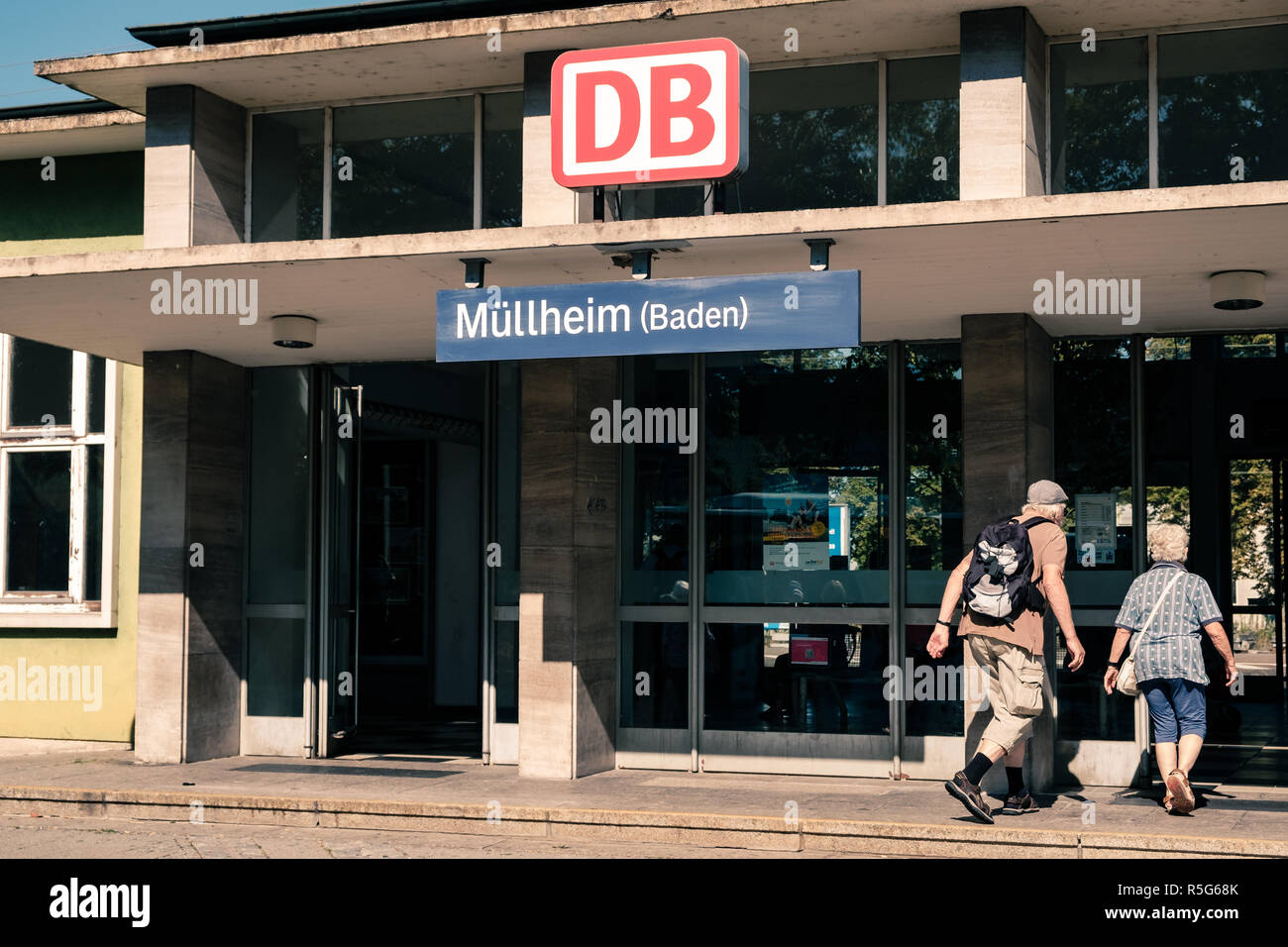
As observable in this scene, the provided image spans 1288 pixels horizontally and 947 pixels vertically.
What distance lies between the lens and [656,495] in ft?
38.1

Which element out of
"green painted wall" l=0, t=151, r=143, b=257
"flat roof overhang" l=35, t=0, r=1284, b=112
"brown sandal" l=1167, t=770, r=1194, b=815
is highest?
"flat roof overhang" l=35, t=0, r=1284, b=112

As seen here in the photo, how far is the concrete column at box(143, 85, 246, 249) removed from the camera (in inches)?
448

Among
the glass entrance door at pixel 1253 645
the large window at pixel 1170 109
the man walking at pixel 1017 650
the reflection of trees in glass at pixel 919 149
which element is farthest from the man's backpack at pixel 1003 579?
the large window at pixel 1170 109

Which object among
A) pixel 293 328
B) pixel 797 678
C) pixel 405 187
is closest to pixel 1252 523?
pixel 797 678

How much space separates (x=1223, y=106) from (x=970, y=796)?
4.67 metres

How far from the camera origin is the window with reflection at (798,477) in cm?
1118

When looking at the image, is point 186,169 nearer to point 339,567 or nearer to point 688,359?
point 339,567

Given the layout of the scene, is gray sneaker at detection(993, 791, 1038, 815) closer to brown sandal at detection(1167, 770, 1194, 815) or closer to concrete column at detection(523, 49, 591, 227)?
brown sandal at detection(1167, 770, 1194, 815)

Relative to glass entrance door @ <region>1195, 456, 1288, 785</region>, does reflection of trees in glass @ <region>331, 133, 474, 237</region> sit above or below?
above

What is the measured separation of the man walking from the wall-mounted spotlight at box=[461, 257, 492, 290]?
3.45 meters

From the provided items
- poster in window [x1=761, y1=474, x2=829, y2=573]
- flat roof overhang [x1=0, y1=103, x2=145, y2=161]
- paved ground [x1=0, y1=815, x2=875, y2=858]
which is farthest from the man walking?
flat roof overhang [x1=0, y1=103, x2=145, y2=161]
